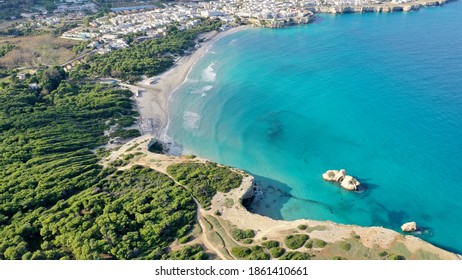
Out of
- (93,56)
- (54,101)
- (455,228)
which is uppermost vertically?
(93,56)

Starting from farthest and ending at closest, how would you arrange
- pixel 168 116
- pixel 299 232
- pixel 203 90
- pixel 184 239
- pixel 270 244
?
pixel 203 90 < pixel 168 116 < pixel 299 232 < pixel 184 239 < pixel 270 244

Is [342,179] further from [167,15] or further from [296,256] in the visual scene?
[167,15]

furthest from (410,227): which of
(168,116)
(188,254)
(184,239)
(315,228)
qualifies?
(168,116)

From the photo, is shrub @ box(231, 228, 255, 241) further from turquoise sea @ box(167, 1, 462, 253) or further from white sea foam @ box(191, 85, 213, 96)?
white sea foam @ box(191, 85, 213, 96)

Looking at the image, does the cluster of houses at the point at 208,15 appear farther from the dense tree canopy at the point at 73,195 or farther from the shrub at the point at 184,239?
the shrub at the point at 184,239

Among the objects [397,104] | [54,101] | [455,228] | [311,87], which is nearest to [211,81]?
[311,87]

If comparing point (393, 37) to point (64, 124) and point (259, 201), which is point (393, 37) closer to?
point (259, 201)

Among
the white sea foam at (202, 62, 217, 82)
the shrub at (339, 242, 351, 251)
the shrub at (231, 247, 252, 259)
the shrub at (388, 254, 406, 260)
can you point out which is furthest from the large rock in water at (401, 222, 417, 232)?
the white sea foam at (202, 62, 217, 82)
